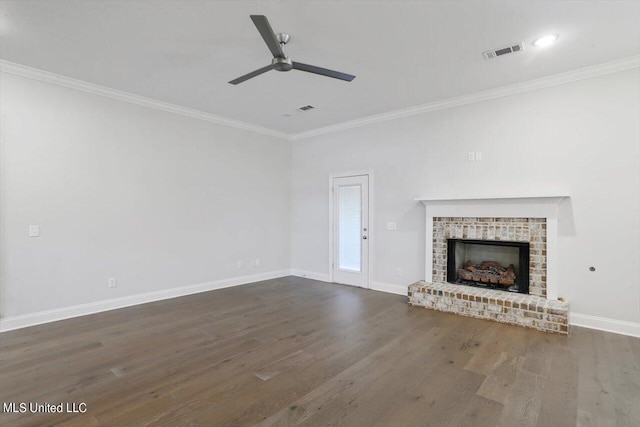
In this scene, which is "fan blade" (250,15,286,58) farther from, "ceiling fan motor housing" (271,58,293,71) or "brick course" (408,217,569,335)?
"brick course" (408,217,569,335)

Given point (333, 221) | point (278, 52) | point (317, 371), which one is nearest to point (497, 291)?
point (317, 371)

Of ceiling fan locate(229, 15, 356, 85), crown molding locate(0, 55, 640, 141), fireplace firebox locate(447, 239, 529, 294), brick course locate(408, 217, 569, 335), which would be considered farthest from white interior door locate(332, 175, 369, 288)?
ceiling fan locate(229, 15, 356, 85)

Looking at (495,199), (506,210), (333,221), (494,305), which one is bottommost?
(494,305)

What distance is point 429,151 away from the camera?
196 inches

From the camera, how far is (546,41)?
3.09m

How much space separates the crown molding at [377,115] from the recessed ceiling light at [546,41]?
0.94 metres

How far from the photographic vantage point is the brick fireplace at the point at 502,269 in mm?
3703

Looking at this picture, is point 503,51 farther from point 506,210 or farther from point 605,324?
point 605,324

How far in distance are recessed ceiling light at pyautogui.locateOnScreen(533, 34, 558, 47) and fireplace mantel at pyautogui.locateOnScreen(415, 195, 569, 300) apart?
5.53ft

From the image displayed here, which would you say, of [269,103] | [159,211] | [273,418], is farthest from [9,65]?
[273,418]

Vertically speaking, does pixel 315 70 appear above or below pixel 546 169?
above

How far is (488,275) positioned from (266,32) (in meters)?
4.09

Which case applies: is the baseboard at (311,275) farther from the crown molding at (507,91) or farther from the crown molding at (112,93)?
the crown molding at (112,93)

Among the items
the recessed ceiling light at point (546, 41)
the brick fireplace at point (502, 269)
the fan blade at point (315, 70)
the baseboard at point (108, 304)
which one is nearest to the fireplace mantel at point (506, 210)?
the brick fireplace at point (502, 269)
